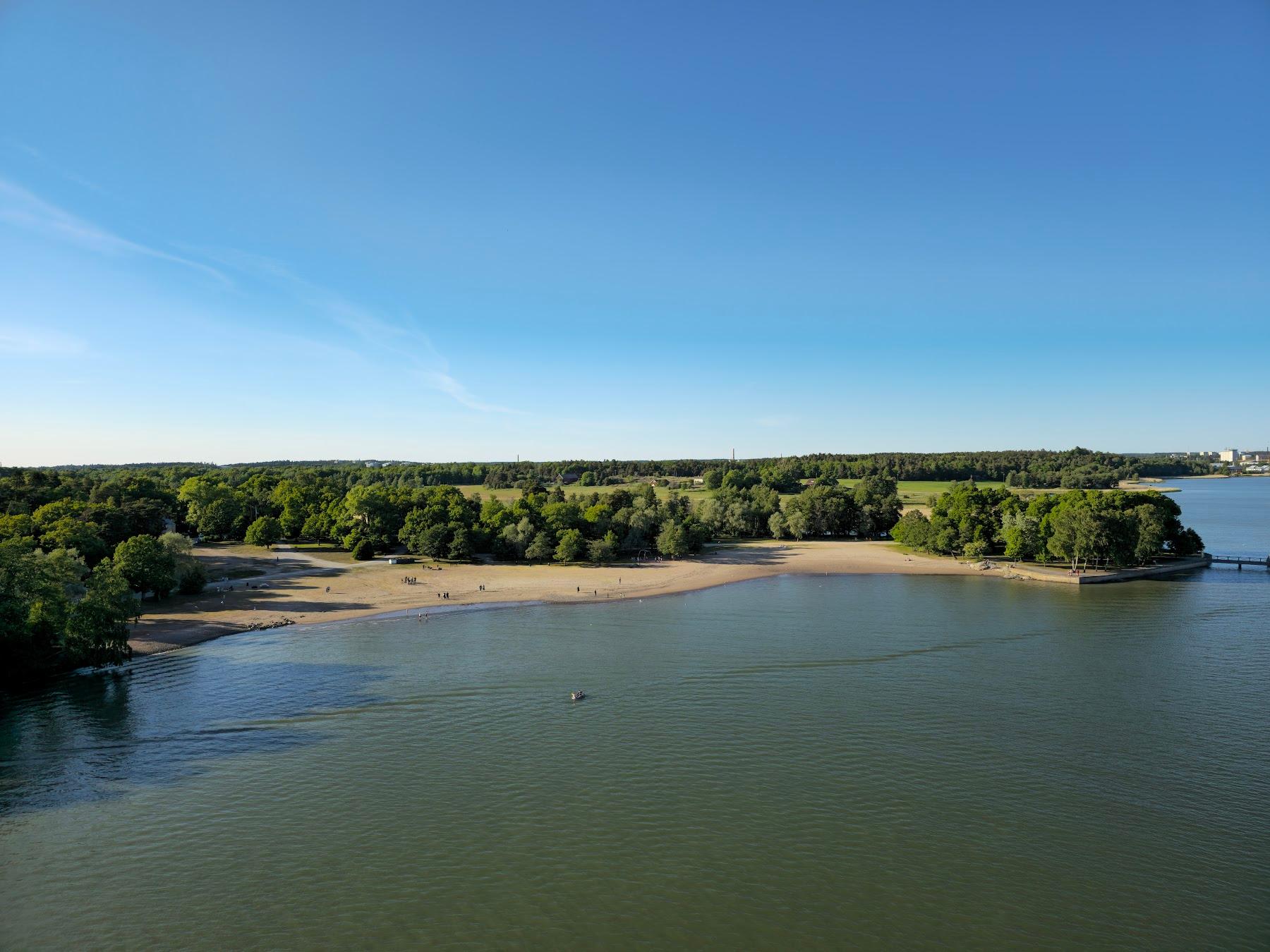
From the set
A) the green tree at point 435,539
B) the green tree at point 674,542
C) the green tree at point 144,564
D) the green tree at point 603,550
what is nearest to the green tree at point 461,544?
the green tree at point 435,539

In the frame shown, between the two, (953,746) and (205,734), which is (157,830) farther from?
(953,746)

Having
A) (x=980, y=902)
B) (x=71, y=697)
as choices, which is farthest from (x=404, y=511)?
(x=980, y=902)

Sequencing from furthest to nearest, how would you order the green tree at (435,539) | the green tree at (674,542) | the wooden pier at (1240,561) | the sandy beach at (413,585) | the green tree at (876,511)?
the green tree at (876,511), the green tree at (674,542), the green tree at (435,539), the wooden pier at (1240,561), the sandy beach at (413,585)

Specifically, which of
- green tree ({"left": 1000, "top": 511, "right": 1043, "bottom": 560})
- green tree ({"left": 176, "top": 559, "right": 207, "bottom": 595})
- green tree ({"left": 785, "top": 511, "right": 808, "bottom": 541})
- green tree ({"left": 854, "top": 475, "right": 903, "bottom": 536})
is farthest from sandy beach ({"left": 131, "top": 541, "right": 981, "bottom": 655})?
green tree ({"left": 854, "top": 475, "right": 903, "bottom": 536})

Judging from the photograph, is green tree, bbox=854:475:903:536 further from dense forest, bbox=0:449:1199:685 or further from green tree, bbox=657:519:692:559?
green tree, bbox=657:519:692:559

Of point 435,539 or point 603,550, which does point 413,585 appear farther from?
point 603,550

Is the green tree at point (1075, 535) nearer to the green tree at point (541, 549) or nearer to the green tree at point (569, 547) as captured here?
the green tree at point (569, 547)

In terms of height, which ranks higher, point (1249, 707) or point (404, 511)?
point (404, 511)
